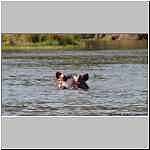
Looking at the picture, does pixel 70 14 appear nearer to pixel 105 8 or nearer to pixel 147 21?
pixel 105 8

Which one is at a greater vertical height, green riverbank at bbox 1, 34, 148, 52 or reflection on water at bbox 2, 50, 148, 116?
green riverbank at bbox 1, 34, 148, 52

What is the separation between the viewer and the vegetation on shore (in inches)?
255

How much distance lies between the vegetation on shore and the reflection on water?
0.07m

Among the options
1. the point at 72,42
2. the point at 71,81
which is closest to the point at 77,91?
the point at 71,81

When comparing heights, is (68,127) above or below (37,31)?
below

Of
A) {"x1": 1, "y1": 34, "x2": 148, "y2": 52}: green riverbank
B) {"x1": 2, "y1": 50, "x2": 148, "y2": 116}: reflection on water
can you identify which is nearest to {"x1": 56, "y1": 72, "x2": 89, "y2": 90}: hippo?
{"x1": 2, "y1": 50, "x2": 148, "y2": 116}: reflection on water

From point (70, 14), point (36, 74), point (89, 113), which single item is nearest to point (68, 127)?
point (89, 113)

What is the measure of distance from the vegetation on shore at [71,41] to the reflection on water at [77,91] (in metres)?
0.07

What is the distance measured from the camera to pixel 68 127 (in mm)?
6219

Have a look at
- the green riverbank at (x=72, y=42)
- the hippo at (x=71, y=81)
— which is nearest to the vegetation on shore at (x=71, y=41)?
the green riverbank at (x=72, y=42)

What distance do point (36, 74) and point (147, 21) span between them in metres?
1.27

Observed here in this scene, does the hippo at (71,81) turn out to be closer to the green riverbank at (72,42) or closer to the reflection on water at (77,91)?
the reflection on water at (77,91)

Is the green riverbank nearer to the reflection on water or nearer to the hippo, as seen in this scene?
the reflection on water

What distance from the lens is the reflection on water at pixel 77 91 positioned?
21.2 feet
